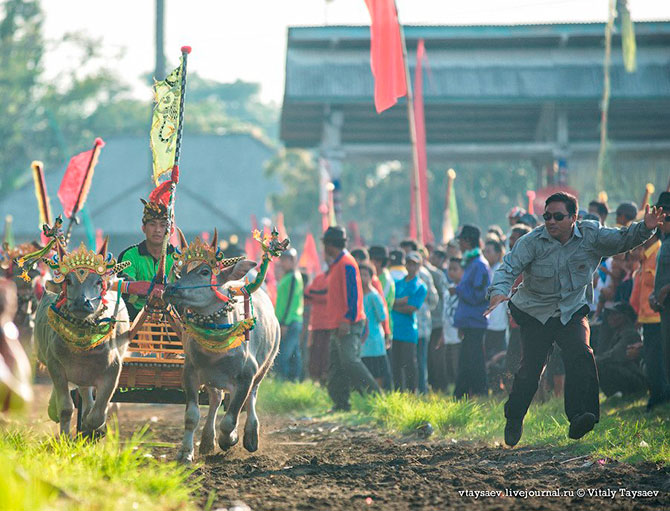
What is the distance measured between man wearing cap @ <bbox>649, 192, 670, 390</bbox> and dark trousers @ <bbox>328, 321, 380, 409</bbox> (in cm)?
388

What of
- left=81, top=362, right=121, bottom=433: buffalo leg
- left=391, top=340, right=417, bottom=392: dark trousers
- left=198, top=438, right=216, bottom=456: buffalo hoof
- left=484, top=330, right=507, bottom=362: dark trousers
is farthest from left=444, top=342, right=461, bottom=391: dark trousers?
left=81, top=362, right=121, bottom=433: buffalo leg

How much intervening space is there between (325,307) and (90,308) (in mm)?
6149

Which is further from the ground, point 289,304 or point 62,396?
point 289,304

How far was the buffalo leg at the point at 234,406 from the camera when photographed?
8.83m

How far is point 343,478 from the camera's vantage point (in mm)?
7969

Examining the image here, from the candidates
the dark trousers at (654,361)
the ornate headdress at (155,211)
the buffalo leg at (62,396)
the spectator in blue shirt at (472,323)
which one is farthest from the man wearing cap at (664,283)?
the buffalo leg at (62,396)

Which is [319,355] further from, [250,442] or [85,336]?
[85,336]

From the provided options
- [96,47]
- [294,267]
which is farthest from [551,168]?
[96,47]

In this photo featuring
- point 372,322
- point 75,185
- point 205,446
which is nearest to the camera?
point 205,446

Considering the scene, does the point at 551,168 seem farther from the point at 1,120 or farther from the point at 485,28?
the point at 1,120

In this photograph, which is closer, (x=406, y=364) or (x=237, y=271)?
(x=237, y=271)

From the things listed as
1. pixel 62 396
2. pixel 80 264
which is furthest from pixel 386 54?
pixel 62 396

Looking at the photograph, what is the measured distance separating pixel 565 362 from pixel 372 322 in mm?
4700

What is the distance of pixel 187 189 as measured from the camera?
180 feet
